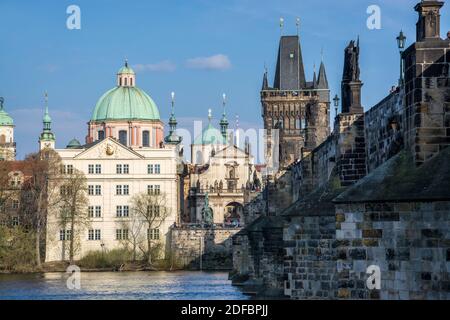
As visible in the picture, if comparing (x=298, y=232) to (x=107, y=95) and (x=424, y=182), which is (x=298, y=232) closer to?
(x=424, y=182)

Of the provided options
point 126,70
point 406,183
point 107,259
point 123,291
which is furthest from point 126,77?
point 406,183

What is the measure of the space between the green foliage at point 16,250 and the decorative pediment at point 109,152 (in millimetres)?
18623

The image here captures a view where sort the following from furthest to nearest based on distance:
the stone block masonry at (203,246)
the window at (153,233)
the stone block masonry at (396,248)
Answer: the window at (153,233) < the stone block masonry at (203,246) < the stone block masonry at (396,248)

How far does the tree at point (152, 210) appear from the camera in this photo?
12988 centimetres

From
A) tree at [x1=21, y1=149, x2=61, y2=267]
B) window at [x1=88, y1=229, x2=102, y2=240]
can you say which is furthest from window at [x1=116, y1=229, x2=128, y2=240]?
tree at [x1=21, y1=149, x2=61, y2=267]

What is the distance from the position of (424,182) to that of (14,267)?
282 feet

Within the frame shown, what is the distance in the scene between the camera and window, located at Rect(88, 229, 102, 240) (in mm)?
131375

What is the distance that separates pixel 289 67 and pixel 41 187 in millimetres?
58869

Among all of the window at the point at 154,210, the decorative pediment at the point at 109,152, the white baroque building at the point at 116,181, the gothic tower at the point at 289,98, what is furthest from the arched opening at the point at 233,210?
the decorative pediment at the point at 109,152

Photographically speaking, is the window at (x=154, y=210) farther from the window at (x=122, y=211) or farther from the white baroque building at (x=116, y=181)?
the window at (x=122, y=211)

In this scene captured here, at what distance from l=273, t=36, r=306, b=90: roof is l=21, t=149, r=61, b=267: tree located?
5231 cm

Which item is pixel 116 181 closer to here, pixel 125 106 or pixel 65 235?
pixel 65 235
